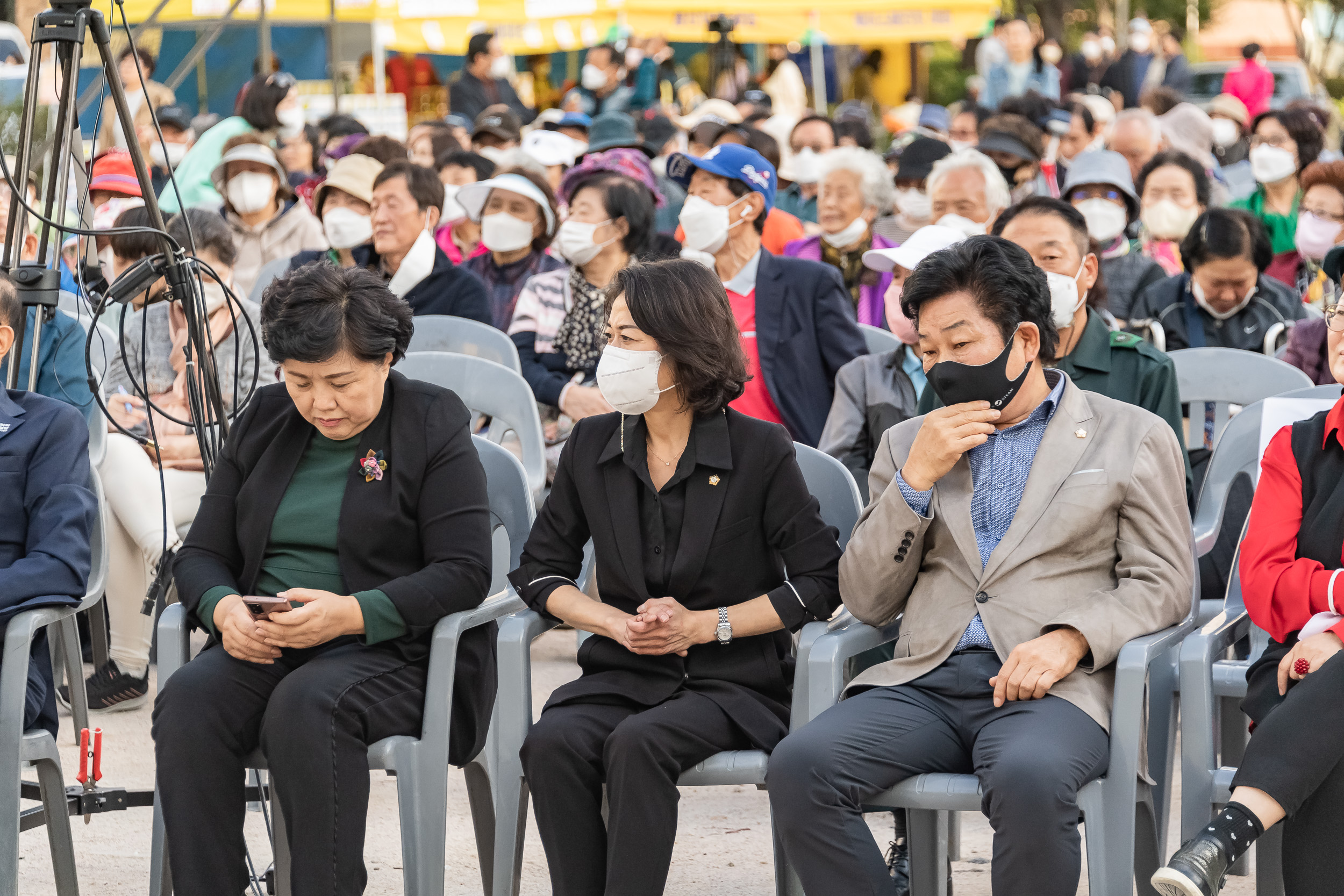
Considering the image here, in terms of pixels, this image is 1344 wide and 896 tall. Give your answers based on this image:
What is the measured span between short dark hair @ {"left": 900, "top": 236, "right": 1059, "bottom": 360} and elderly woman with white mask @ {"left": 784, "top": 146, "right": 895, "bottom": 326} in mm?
3003

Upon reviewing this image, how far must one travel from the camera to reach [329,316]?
3188 mm

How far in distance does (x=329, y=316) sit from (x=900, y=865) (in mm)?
1717

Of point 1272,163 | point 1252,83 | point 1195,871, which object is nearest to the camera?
point 1195,871

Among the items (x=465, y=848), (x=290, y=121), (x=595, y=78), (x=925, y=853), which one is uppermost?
(x=595, y=78)

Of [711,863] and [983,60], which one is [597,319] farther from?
[983,60]

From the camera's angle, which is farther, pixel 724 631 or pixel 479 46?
pixel 479 46

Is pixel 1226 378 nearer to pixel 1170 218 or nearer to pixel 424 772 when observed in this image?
pixel 424 772

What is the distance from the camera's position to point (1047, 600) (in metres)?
2.98

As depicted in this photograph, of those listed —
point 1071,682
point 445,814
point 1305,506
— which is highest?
point 1305,506

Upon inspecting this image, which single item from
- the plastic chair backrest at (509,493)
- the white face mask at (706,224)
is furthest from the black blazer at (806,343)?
the plastic chair backrest at (509,493)

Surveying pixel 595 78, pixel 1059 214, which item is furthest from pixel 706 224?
pixel 595 78

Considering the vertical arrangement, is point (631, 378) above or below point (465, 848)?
above

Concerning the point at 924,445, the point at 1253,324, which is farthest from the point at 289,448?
the point at 1253,324

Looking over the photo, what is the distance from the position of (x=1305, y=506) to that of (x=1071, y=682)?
2.03 ft
